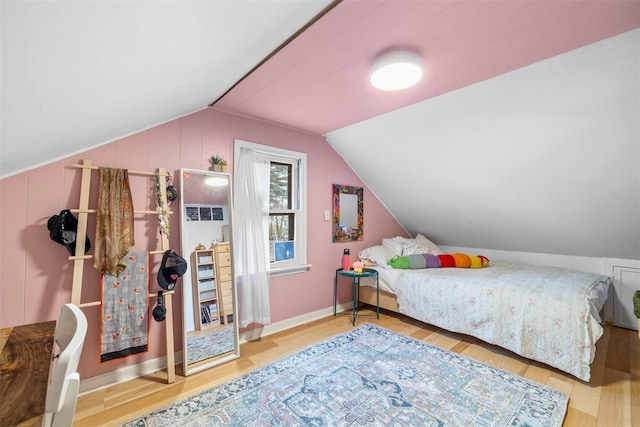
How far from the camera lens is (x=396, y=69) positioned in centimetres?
176

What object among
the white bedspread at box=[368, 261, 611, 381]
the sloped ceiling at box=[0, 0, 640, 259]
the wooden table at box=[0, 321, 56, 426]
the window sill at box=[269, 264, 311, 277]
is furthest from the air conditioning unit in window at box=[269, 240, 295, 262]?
the wooden table at box=[0, 321, 56, 426]

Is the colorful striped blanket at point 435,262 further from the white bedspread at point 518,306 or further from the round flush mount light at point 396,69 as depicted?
the round flush mount light at point 396,69

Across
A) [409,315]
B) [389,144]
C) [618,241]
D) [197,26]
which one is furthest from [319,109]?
[618,241]

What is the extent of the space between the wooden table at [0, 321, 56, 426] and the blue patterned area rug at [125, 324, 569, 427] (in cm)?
91

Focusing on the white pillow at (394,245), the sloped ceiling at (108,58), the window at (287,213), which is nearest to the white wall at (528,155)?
the white pillow at (394,245)

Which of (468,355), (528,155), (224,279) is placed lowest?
(468,355)

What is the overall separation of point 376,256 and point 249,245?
1.76 m

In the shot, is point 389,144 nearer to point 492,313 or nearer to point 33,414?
point 492,313

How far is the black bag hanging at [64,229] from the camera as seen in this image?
1.86m

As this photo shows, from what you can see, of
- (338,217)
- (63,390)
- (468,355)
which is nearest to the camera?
(63,390)

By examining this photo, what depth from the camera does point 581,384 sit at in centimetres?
215

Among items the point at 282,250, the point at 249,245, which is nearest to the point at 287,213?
the point at 282,250

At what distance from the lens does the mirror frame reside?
369cm

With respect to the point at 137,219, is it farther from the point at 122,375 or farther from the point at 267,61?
the point at 267,61
